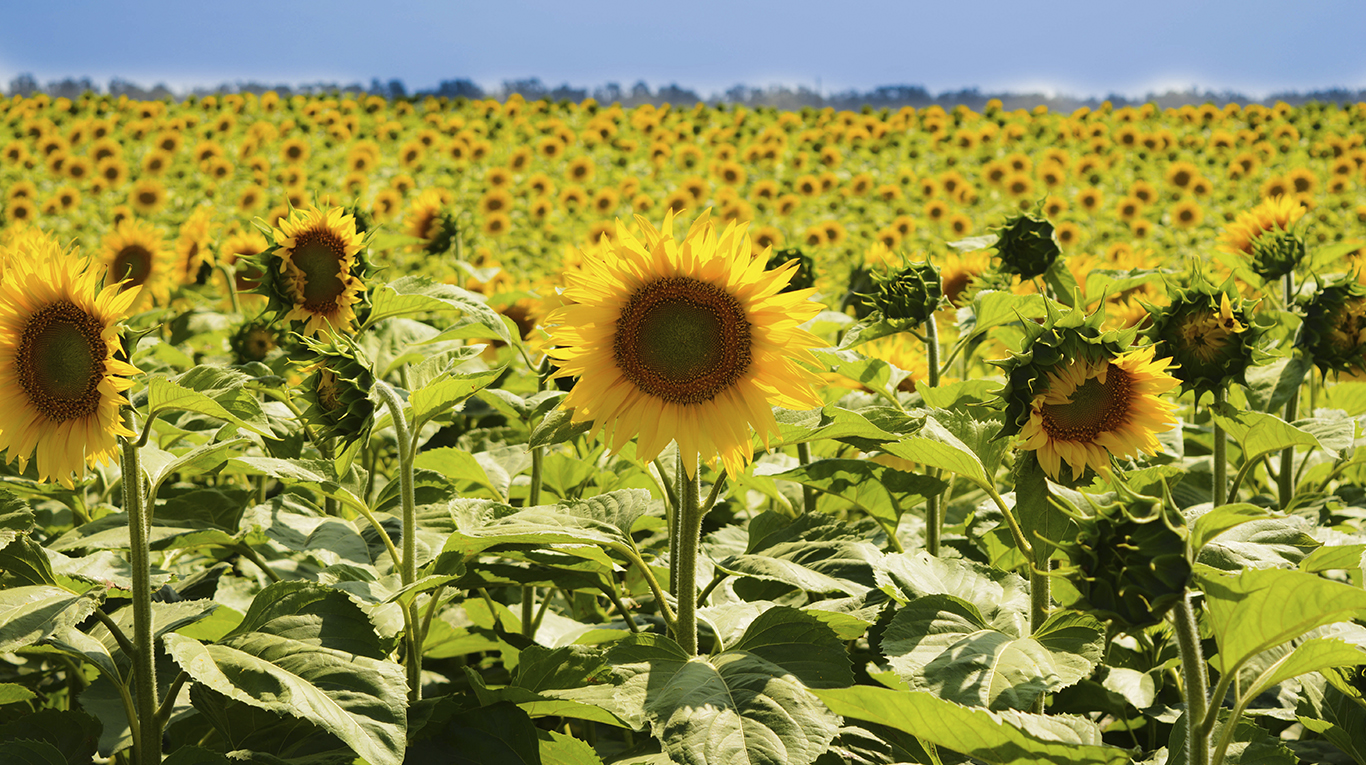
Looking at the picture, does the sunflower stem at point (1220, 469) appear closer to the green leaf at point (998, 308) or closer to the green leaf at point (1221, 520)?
the green leaf at point (998, 308)

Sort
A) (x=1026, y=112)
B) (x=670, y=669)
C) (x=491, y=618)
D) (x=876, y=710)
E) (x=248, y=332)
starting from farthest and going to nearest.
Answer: (x=1026, y=112)
(x=248, y=332)
(x=491, y=618)
(x=670, y=669)
(x=876, y=710)

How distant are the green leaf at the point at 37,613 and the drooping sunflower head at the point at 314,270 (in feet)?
2.76

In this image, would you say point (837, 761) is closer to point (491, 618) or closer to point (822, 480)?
point (822, 480)

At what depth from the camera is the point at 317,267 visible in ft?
7.64

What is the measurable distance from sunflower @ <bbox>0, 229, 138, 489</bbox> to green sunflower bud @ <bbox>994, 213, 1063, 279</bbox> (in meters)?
1.97

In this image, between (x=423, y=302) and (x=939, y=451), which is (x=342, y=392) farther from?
(x=939, y=451)

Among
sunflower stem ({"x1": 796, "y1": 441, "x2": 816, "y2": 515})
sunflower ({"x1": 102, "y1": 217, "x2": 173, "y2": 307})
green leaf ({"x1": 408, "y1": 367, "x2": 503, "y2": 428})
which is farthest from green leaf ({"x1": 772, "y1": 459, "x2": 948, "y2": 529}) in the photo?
sunflower ({"x1": 102, "y1": 217, "x2": 173, "y2": 307})

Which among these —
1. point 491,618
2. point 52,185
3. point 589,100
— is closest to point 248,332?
point 491,618

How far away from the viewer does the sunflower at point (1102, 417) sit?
1507mm

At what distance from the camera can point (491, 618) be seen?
2.37 metres

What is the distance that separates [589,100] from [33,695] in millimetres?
15042

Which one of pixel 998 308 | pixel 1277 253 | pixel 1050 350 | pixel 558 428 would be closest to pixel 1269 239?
pixel 1277 253

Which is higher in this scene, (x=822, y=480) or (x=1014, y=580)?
(x=822, y=480)

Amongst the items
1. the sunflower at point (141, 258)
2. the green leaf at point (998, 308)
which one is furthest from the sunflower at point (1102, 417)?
the sunflower at point (141, 258)
